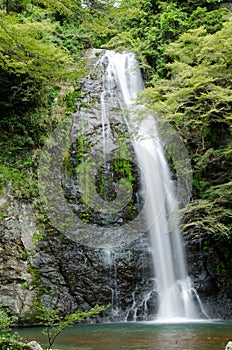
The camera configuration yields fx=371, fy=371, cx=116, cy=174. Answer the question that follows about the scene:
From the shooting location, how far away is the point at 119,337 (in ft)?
21.2

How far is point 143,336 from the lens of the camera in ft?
21.2

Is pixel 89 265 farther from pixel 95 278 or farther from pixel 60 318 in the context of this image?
pixel 60 318

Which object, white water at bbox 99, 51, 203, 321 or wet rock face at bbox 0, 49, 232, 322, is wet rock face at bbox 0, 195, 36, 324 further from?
white water at bbox 99, 51, 203, 321

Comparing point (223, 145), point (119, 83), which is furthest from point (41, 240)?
point (119, 83)

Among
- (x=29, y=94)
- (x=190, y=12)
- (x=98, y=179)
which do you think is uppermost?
(x=190, y=12)

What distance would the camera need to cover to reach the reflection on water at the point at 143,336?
18.4 ft

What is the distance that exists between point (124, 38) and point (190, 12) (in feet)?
10.9

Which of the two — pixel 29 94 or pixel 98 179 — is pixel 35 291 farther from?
pixel 29 94

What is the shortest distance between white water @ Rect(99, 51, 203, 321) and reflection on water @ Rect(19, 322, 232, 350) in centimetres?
118

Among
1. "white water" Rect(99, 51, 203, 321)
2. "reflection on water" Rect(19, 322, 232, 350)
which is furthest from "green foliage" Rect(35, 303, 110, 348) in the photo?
"white water" Rect(99, 51, 203, 321)

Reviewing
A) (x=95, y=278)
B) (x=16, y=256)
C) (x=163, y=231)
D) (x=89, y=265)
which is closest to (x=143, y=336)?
(x=95, y=278)

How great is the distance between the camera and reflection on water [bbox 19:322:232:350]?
561cm

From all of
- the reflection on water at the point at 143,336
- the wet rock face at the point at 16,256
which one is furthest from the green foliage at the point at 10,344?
the wet rock face at the point at 16,256

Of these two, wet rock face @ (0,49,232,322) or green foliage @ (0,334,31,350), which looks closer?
green foliage @ (0,334,31,350)
